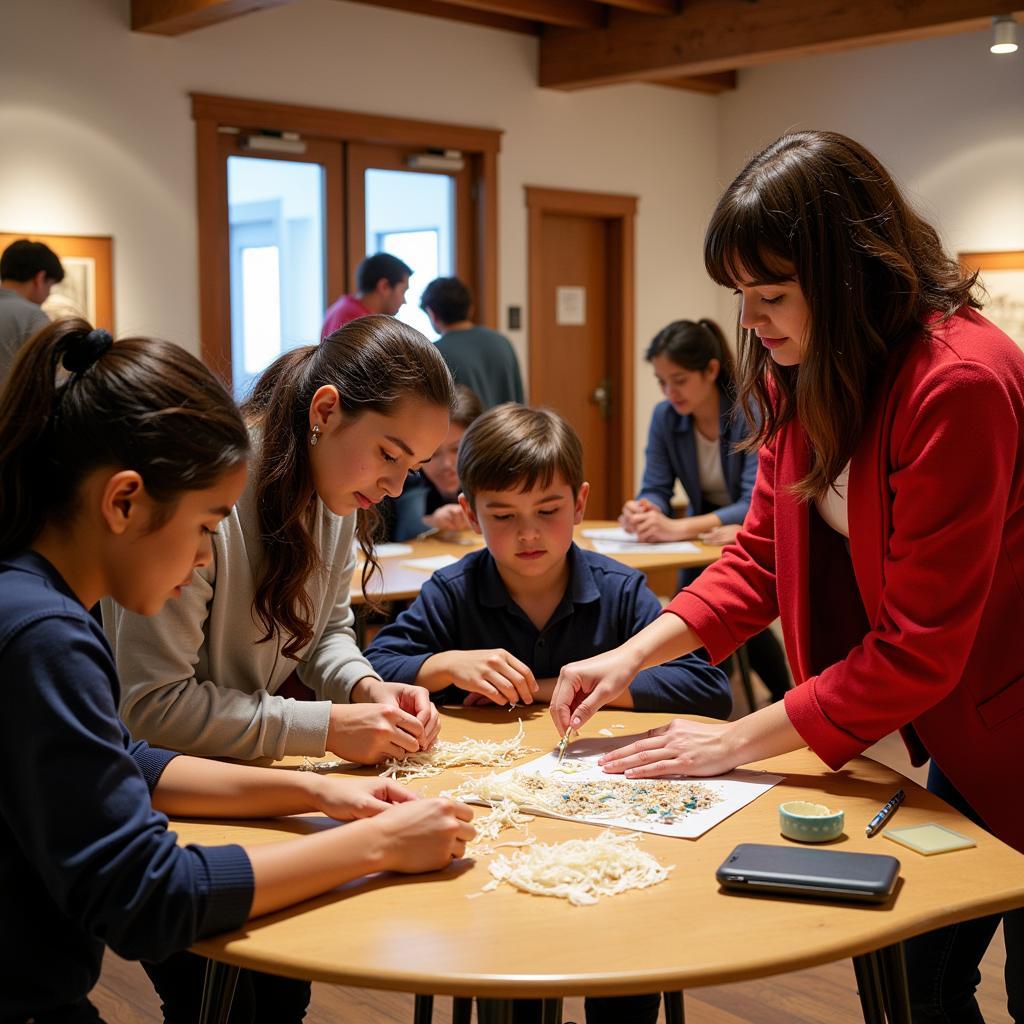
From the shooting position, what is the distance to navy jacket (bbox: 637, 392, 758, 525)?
178 inches

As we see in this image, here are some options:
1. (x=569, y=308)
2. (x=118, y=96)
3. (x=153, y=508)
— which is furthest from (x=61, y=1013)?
(x=569, y=308)

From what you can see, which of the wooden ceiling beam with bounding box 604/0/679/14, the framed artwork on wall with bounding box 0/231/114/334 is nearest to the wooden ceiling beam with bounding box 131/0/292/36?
the framed artwork on wall with bounding box 0/231/114/334

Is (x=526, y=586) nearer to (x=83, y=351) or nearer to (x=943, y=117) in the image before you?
(x=83, y=351)

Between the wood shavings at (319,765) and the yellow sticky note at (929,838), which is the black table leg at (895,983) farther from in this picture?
the wood shavings at (319,765)

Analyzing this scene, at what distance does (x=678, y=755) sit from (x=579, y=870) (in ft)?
1.27

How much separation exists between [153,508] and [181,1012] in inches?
39.0

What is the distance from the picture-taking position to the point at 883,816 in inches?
58.6

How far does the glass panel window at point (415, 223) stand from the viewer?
22.5ft

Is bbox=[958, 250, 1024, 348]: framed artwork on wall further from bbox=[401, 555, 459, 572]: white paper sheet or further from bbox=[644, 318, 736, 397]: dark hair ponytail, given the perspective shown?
bbox=[401, 555, 459, 572]: white paper sheet

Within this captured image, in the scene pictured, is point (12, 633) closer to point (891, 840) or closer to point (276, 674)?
point (276, 674)

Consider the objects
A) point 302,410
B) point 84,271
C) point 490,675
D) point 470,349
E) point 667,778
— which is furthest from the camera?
point 470,349

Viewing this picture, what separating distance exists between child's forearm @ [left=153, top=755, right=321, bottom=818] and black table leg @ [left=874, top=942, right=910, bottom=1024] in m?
0.67

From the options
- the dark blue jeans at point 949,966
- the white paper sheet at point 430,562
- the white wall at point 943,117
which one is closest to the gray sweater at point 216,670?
the dark blue jeans at point 949,966

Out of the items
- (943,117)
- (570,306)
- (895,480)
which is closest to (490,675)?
(895,480)
